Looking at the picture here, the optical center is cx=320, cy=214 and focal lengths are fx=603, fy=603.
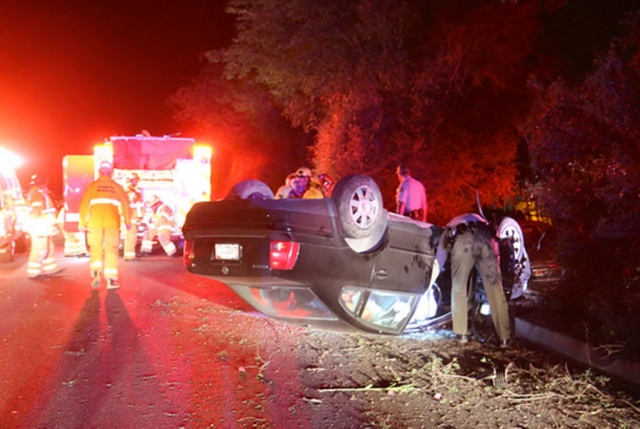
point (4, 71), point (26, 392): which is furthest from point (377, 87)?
point (4, 71)

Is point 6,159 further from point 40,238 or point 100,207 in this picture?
point 100,207

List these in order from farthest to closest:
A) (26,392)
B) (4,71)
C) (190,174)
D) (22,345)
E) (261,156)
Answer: (4,71)
(261,156)
(190,174)
(22,345)
(26,392)

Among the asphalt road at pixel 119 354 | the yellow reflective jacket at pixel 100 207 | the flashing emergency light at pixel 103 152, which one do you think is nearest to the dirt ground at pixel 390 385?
the asphalt road at pixel 119 354

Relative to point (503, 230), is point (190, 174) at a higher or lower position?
higher

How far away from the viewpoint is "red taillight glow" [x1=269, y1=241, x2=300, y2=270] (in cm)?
500

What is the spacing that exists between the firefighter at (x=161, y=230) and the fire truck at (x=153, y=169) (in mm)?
596

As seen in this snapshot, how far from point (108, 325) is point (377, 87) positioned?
31.3 feet

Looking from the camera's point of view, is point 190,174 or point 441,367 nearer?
point 441,367

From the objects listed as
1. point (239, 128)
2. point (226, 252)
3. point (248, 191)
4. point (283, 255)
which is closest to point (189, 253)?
point (226, 252)

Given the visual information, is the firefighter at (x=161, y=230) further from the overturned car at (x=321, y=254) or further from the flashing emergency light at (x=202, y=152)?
the overturned car at (x=321, y=254)

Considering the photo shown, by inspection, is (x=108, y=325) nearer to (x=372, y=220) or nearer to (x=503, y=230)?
Answer: (x=372, y=220)

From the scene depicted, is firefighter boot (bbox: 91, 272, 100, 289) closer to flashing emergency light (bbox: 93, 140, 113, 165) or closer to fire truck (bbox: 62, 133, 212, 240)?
fire truck (bbox: 62, 133, 212, 240)

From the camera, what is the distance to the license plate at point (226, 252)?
5.18m

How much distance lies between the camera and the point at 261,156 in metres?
26.4
